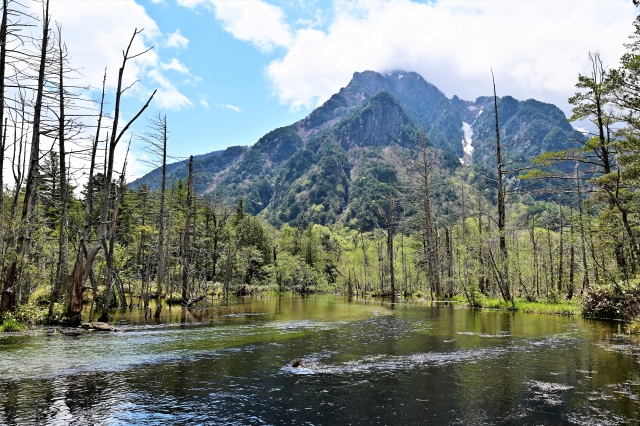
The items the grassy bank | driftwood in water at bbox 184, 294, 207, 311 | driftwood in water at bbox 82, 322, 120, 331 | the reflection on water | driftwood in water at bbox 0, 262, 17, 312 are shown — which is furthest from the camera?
driftwood in water at bbox 184, 294, 207, 311

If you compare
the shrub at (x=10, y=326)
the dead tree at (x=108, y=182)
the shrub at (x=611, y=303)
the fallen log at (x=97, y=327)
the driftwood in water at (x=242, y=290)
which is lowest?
A: the driftwood in water at (x=242, y=290)

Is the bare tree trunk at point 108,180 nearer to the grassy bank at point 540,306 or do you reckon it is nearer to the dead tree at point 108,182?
the dead tree at point 108,182

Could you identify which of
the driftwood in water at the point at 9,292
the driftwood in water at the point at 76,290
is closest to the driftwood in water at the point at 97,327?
the driftwood in water at the point at 76,290

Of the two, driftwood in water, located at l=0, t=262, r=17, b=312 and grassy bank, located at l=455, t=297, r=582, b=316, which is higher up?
driftwood in water, located at l=0, t=262, r=17, b=312

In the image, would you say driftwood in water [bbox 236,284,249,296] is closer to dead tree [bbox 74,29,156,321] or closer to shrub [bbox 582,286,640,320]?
dead tree [bbox 74,29,156,321]

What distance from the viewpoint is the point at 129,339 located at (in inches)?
626

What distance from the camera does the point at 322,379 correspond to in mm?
9539

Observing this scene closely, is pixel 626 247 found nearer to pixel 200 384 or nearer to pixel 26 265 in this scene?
pixel 200 384

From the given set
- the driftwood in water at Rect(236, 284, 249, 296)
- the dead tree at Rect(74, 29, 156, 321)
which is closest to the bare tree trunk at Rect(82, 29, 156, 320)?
the dead tree at Rect(74, 29, 156, 321)

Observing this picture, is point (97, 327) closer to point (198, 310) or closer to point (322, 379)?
point (198, 310)

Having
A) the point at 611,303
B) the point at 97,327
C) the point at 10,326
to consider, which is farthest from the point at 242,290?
the point at 611,303

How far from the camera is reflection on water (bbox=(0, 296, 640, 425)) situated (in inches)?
279

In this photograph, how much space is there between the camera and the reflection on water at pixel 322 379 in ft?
23.3

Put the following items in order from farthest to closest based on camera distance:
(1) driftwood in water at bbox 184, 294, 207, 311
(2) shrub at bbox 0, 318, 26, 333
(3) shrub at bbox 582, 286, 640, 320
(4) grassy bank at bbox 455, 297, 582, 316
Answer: (1) driftwood in water at bbox 184, 294, 207, 311 < (4) grassy bank at bbox 455, 297, 582, 316 < (3) shrub at bbox 582, 286, 640, 320 < (2) shrub at bbox 0, 318, 26, 333
